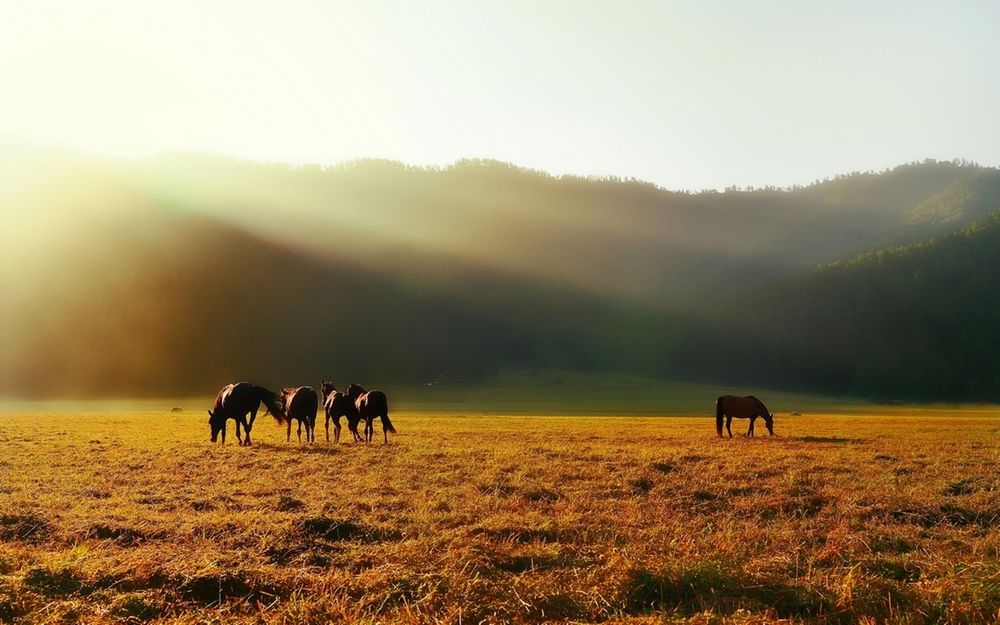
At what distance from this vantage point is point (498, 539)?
8.47 m

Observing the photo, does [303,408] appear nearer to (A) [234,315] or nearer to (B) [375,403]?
(B) [375,403]

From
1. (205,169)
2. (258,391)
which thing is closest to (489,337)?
(205,169)

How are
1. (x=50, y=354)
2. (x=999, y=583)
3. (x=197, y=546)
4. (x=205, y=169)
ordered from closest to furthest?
(x=999, y=583)
(x=197, y=546)
(x=50, y=354)
(x=205, y=169)

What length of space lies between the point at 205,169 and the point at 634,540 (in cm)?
21732

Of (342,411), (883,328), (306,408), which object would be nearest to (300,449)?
(342,411)

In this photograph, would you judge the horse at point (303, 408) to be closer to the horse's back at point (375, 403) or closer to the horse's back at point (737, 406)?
the horse's back at point (375, 403)

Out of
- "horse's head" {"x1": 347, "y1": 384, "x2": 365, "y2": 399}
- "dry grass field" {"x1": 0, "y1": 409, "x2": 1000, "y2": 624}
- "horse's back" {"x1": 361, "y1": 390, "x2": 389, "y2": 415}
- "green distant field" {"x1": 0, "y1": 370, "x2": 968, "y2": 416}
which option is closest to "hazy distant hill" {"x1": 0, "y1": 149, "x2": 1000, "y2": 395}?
"green distant field" {"x1": 0, "y1": 370, "x2": 968, "y2": 416}

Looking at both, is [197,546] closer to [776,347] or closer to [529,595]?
[529,595]

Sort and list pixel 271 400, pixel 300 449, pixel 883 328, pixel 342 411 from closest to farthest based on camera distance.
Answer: pixel 300 449 → pixel 342 411 → pixel 271 400 → pixel 883 328

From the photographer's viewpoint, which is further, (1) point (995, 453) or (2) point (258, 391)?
(2) point (258, 391)

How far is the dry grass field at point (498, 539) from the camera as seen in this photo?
17.7ft

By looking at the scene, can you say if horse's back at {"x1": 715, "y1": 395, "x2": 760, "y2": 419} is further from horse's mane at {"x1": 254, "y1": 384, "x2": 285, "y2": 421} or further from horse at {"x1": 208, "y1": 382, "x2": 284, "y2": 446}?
horse at {"x1": 208, "y1": 382, "x2": 284, "y2": 446}

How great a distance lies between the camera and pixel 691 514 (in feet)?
35.4

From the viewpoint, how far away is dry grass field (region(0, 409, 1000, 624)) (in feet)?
17.7
